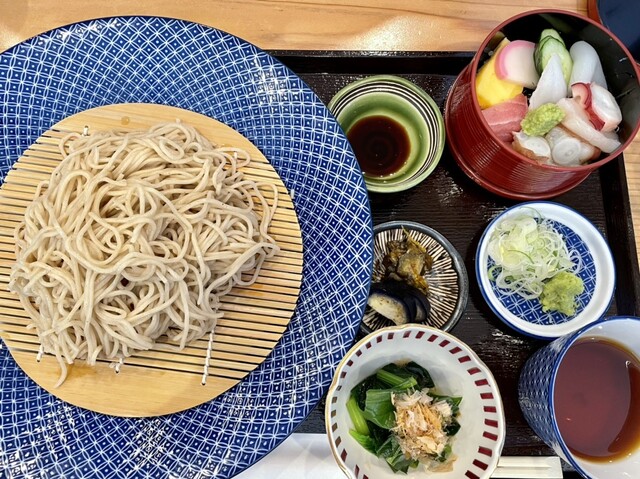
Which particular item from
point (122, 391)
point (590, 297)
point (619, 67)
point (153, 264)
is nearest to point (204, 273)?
point (153, 264)

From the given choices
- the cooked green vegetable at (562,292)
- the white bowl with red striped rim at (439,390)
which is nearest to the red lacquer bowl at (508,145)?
the cooked green vegetable at (562,292)

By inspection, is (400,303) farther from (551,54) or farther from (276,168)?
(551,54)

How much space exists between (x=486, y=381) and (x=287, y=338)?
677 millimetres

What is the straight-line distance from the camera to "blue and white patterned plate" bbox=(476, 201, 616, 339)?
1.90m

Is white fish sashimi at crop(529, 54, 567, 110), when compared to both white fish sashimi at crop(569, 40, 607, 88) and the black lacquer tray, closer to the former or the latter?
white fish sashimi at crop(569, 40, 607, 88)

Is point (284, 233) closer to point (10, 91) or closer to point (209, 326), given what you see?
point (209, 326)

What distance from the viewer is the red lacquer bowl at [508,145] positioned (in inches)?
69.8

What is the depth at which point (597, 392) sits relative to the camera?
5.99ft

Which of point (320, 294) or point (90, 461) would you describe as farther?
point (320, 294)

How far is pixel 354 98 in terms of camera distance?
203 cm

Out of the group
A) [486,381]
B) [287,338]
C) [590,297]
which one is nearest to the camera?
[486,381]

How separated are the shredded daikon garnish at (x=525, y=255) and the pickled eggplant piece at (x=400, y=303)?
1.12ft

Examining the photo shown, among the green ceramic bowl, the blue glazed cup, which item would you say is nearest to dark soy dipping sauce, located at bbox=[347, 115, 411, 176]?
the green ceramic bowl

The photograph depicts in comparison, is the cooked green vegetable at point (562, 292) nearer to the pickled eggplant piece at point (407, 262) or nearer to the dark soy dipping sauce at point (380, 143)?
the pickled eggplant piece at point (407, 262)
